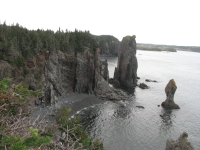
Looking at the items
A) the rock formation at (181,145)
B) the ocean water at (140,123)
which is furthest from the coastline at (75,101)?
the rock formation at (181,145)

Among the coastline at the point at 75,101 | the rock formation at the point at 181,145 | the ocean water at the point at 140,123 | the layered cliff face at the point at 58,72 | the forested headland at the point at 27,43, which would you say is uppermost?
the forested headland at the point at 27,43

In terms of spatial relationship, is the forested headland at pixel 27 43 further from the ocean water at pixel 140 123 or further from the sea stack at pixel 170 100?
the sea stack at pixel 170 100

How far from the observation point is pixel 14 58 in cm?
5759

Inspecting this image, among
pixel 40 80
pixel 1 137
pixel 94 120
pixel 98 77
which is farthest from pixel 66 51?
pixel 1 137

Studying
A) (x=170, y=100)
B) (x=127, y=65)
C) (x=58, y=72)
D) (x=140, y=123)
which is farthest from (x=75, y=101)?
(x=127, y=65)

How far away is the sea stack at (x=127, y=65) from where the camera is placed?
9950cm

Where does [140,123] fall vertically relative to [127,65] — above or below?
below

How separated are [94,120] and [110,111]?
8834mm

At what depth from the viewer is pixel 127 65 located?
101500 millimetres

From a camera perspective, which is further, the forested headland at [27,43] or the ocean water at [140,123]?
the forested headland at [27,43]

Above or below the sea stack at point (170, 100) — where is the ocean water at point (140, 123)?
below

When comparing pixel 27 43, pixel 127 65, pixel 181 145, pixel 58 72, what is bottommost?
pixel 181 145

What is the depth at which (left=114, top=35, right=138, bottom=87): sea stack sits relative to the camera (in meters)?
99.5

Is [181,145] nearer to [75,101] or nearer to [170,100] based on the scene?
[170,100]
